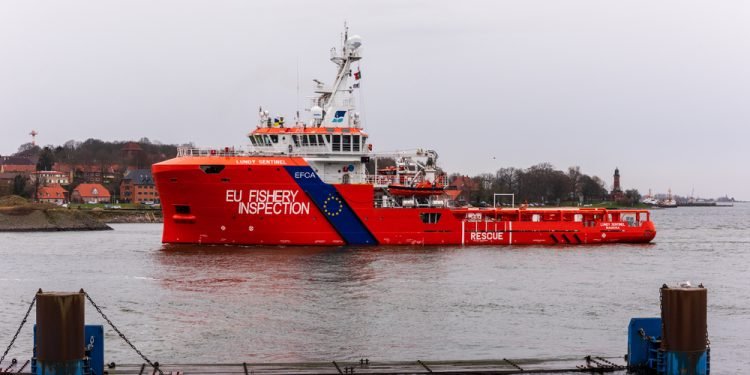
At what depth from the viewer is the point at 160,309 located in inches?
987

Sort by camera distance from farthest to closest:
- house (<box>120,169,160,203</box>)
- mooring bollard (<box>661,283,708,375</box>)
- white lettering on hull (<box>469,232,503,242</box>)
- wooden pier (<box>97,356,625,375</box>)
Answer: house (<box>120,169,160,203</box>) → white lettering on hull (<box>469,232,503,242</box>) → wooden pier (<box>97,356,625,375</box>) → mooring bollard (<box>661,283,708,375</box>)

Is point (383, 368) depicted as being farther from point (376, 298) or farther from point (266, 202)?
point (266, 202)

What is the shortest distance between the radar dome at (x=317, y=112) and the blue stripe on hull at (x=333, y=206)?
4882mm

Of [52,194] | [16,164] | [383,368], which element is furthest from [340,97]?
[16,164]

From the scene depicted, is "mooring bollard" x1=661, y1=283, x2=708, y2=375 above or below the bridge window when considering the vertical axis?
below

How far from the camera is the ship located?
137ft

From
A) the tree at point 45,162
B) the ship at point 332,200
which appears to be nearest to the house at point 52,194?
the tree at point 45,162

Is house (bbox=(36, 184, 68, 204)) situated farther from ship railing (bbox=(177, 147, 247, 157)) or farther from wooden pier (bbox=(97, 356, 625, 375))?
wooden pier (bbox=(97, 356, 625, 375))

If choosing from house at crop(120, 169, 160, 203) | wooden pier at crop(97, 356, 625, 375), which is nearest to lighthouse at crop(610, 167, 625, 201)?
house at crop(120, 169, 160, 203)

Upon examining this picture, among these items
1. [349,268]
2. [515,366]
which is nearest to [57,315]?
[515,366]

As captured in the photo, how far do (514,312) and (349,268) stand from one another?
10.7 metres

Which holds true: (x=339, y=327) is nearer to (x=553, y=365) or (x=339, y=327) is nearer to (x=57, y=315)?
(x=553, y=365)

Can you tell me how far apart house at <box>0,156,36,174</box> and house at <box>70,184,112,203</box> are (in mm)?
44523

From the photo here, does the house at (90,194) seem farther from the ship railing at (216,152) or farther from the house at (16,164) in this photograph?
the ship railing at (216,152)
